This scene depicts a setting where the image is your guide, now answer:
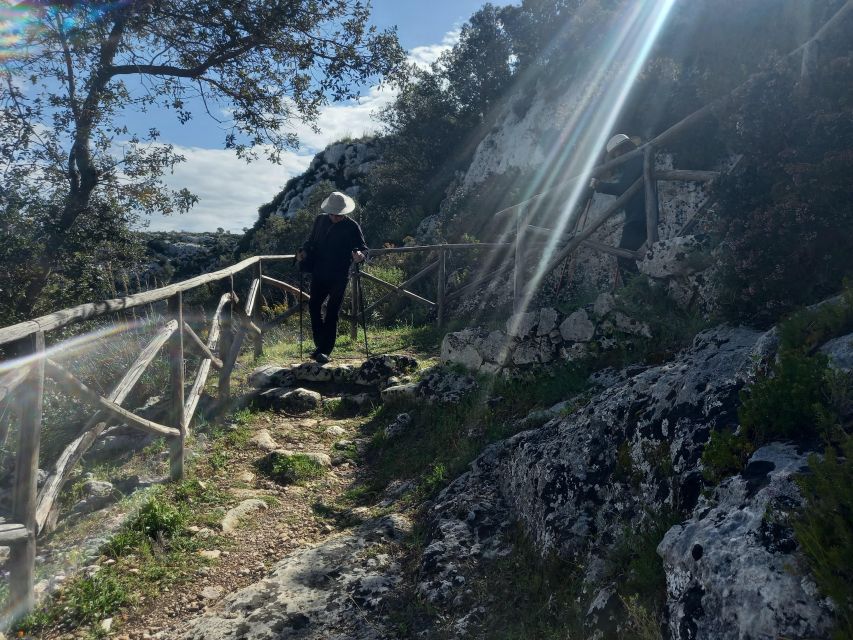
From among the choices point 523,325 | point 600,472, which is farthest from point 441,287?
point 600,472

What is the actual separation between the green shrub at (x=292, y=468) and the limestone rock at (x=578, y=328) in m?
2.67

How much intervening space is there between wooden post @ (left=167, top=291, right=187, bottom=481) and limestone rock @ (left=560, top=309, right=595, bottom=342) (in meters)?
3.57

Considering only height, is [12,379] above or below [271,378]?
above

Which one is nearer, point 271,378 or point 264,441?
point 264,441

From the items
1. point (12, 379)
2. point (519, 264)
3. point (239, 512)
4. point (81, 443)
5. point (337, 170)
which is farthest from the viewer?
point (337, 170)

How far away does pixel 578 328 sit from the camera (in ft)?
17.5

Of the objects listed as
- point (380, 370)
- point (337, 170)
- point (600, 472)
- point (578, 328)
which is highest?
point (337, 170)

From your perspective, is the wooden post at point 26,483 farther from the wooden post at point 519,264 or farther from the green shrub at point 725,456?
the wooden post at point 519,264

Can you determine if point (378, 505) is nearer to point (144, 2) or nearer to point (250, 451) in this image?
point (250, 451)

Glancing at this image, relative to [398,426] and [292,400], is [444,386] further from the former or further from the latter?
[292,400]

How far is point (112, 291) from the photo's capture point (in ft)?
33.4

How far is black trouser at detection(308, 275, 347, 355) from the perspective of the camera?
24.9 feet

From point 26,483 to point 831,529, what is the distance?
376cm

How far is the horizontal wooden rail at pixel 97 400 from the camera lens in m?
3.36
